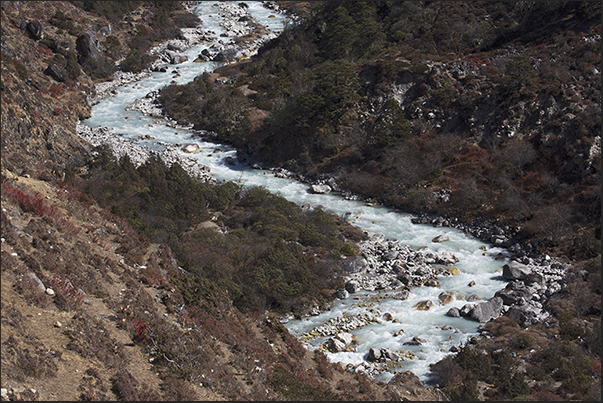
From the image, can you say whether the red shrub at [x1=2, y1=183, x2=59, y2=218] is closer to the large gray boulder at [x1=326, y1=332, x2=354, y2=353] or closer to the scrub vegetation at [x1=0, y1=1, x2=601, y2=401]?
the scrub vegetation at [x1=0, y1=1, x2=601, y2=401]

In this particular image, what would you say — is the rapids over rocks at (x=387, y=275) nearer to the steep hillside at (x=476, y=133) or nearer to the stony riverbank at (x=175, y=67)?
the stony riverbank at (x=175, y=67)

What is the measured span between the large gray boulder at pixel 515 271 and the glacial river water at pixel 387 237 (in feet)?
1.86

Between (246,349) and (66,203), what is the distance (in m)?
10.5

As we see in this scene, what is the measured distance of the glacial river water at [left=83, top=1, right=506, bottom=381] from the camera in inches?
949

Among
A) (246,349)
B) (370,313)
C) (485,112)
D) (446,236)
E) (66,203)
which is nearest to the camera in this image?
(246,349)

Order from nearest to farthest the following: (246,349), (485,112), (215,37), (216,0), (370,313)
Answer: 1. (246,349)
2. (370,313)
3. (485,112)
4. (215,37)
5. (216,0)

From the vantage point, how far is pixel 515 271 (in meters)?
30.1

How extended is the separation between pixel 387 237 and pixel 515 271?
31.7 feet

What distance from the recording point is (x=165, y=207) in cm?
3183

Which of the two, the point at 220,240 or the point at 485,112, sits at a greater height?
the point at 485,112

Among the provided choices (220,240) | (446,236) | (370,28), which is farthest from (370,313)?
(370,28)

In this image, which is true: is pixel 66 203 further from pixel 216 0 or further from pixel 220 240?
pixel 216 0

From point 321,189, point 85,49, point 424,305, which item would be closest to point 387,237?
point 424,305

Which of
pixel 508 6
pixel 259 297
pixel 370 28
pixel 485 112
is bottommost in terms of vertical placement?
pixel 259 297
